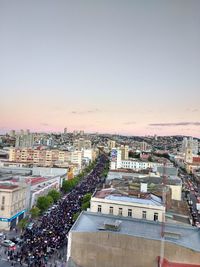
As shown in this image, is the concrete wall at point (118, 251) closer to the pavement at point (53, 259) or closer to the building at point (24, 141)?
the pavement at point (53, 259)

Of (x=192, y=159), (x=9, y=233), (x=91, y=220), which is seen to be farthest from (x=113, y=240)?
(x=192, y=159)

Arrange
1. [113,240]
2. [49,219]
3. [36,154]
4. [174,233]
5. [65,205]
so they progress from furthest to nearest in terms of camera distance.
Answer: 1. [36,154]
2. [65,205]
3. [49,219]
4. [174,233]
5. [113,240]

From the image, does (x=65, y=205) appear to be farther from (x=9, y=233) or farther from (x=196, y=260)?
(x=196, y=260)

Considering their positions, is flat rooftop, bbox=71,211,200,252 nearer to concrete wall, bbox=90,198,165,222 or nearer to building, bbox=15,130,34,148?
concrete wall, bbox=90,198,165,222

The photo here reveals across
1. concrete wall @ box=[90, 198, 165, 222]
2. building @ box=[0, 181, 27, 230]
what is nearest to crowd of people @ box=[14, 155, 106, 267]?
building @ box=[0, 181, 27, 230]

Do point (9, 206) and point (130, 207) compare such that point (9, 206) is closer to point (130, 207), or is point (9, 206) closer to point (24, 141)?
point (130, 207)

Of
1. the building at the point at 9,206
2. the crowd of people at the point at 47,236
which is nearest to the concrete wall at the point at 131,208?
the crowd of people at the point at 47,236
